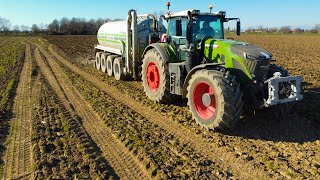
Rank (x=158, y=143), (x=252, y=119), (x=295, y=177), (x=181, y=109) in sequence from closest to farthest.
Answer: (x=295, y=177) → (x=158, y=143) → (x=252, y=119) → (x=181, y=109)

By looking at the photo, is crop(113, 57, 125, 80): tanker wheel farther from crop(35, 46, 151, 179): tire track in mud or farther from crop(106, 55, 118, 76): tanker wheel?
crop(35, 46, 151, 179): tire track in mud

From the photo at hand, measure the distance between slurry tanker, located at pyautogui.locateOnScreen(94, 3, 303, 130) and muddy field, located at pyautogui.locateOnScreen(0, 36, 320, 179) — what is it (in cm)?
53

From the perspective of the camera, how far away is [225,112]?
6.39m

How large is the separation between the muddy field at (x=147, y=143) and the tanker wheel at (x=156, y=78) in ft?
0.98

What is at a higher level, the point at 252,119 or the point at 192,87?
the point at 192,87

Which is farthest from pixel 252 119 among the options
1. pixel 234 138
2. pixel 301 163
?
pixel 301 163

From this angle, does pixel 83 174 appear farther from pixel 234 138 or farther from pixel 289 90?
pixel 289 90

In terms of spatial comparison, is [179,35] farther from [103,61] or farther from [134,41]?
[103,61]

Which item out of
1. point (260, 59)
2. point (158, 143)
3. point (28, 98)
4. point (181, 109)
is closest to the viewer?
point (158, 143)

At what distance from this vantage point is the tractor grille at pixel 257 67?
6.88 meters

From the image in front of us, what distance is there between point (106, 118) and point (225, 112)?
315 centimetres

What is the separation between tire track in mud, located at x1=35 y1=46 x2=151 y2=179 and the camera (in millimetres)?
5305

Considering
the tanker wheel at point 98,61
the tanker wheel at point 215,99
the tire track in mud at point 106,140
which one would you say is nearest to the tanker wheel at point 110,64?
the tanker wheel at point 98,61

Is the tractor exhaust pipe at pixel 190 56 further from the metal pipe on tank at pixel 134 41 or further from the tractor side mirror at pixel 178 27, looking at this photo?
the metal pipe on tank at pixel 134 41
